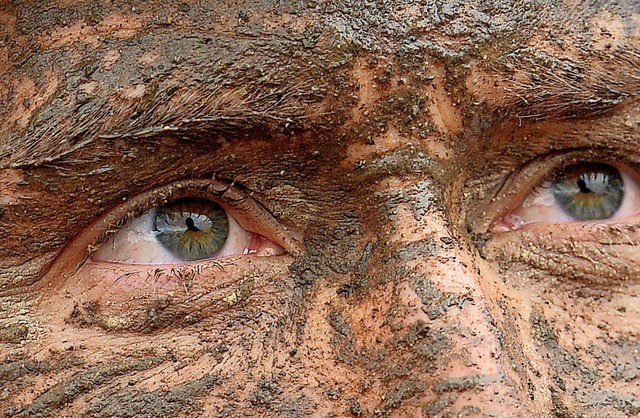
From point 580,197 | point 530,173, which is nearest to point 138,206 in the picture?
point 530,173

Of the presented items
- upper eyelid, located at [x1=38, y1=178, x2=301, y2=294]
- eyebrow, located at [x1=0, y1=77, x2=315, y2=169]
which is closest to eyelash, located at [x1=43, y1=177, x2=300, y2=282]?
upper eyelid, located at [x1=38, y1=178, x2=301, y2=294]

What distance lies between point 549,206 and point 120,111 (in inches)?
44.4

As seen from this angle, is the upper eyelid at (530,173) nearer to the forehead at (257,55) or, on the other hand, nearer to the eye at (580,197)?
the eye at (580,197)

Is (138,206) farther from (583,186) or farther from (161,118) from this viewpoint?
(583,186)

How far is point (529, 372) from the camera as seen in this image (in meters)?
1.82

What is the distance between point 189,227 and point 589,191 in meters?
1.04

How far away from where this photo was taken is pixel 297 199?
6.50 feet

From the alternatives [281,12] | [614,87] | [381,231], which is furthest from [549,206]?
[281,12]

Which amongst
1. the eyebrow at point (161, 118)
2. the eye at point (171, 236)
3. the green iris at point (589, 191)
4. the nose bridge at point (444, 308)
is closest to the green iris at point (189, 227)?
the eye at point (171, 236)

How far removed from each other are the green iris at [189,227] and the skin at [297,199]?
56 millimetres

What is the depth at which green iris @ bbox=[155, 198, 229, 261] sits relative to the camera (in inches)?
79.0

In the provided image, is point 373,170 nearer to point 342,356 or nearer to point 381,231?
point 381,231

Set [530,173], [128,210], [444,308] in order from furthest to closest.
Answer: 1. [530,173]
2. [128,210]
3. [444,308]

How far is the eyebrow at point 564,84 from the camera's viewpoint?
1.94m
